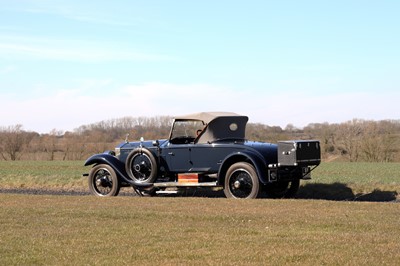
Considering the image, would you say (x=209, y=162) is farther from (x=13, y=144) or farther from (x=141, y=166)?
(x=13, y=144)

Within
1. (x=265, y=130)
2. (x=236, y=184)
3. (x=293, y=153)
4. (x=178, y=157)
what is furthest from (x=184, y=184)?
(x=265, y=130)

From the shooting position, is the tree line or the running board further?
the tree line

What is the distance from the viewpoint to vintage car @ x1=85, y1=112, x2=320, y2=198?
1522 cm

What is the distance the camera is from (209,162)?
1620cm

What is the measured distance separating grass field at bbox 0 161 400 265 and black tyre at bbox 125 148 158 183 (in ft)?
5.94


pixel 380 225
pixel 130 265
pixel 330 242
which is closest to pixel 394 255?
pixel 330 242

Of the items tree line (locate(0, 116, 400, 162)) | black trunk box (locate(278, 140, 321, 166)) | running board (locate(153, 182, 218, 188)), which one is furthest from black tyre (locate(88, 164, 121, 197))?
tree line (locate(0, 116, 400, 162))

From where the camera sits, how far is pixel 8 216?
465 inches

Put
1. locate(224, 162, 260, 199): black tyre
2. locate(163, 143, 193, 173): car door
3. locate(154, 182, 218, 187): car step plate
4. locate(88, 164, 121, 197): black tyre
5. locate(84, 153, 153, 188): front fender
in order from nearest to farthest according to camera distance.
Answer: locate(224, 162, 260, 199): black tyre, locate(154, 182, 218, 187): car step plate, locate(163, 143, 193, 173): car door, locate(84, 153, 153, 188): front fender, locate(88, 164, 121, 197): black tyre

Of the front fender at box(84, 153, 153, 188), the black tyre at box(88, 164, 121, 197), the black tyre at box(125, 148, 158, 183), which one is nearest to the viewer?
the black tyre at box(125, 148, 158, 183)

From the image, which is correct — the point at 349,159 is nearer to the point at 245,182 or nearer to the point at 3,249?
the point at 245,182

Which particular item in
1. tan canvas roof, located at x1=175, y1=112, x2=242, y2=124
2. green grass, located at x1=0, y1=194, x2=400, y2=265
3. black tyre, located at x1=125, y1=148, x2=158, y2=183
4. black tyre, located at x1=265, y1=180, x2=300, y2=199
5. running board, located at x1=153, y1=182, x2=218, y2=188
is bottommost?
green grass, located at x1=0, y1=194, x2=400, y2=265

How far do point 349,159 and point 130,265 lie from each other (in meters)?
43.0

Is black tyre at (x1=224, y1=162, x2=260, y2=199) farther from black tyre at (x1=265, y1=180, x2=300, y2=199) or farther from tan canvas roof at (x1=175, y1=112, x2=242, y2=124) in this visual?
tan canvas roof at (x1=175, y1=112, x2=242, y2=124)
